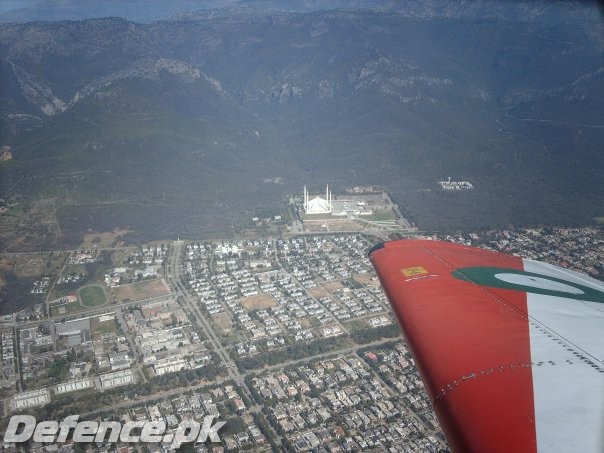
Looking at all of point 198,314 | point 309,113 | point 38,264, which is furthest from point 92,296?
point 309,113

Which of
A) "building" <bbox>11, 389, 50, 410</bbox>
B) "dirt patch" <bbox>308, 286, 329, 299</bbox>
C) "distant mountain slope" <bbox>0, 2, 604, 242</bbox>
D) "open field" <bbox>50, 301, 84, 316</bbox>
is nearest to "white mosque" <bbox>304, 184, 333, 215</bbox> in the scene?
"distant mountain slope" <bbox>0, 2, 604, 242</bbox>

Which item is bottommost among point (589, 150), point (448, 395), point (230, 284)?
point (230, 284)

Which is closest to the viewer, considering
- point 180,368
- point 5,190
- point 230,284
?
point 180,368

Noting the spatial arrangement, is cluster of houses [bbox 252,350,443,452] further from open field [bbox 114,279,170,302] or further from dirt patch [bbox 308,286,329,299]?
open field [bbox 114,279,170,302]

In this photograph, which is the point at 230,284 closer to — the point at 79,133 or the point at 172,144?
the point at 172,144

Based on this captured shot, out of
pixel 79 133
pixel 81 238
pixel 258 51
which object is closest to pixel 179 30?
pixel 258 51

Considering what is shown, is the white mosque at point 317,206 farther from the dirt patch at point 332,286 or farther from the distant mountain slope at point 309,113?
the dirt patch at point 332,286
